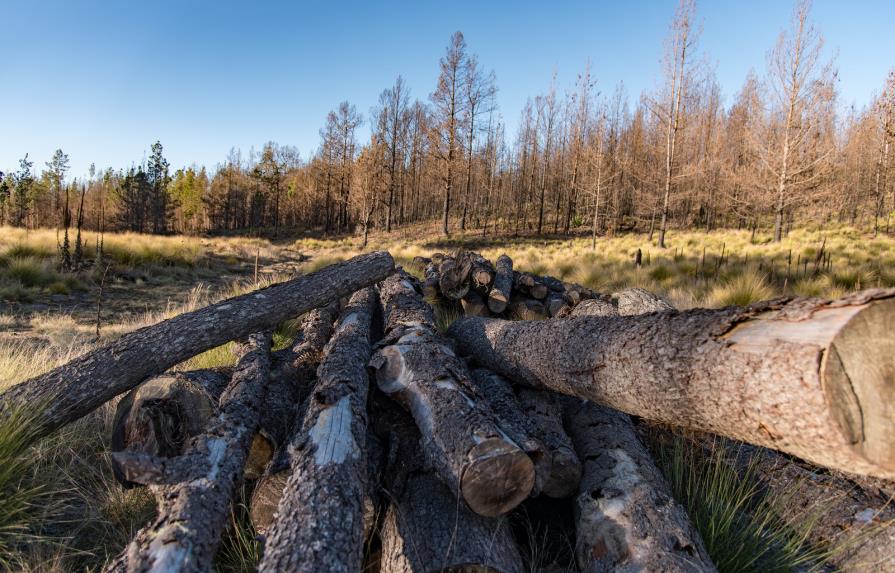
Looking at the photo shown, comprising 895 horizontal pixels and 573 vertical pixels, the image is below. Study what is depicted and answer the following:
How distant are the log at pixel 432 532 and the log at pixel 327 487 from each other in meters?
0.25

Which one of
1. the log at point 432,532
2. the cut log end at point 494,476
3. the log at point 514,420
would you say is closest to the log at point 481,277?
the log at point 514,420

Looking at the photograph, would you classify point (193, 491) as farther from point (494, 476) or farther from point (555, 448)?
point (555, 448)

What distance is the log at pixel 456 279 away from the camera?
6490 mm

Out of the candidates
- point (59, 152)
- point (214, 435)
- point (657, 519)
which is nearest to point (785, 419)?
point (657, 519)

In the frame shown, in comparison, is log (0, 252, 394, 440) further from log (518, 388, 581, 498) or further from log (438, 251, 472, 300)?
log (438, 251, 472, 300)

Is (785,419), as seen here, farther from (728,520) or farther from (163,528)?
(163,528)

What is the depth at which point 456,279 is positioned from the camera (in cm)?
658

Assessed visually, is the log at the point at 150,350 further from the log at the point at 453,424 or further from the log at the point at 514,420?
the log at the point at 514,420

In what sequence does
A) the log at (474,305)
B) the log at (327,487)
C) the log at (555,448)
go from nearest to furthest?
the log at (327,487) → the log at (555,448) → the log at (474,305)

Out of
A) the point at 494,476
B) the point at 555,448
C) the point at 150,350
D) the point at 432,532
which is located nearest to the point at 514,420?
the point at 555,448

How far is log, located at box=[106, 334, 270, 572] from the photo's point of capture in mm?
1634

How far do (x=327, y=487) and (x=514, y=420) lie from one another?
115 cm

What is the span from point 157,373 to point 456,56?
1145 inches

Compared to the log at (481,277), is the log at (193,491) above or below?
below
